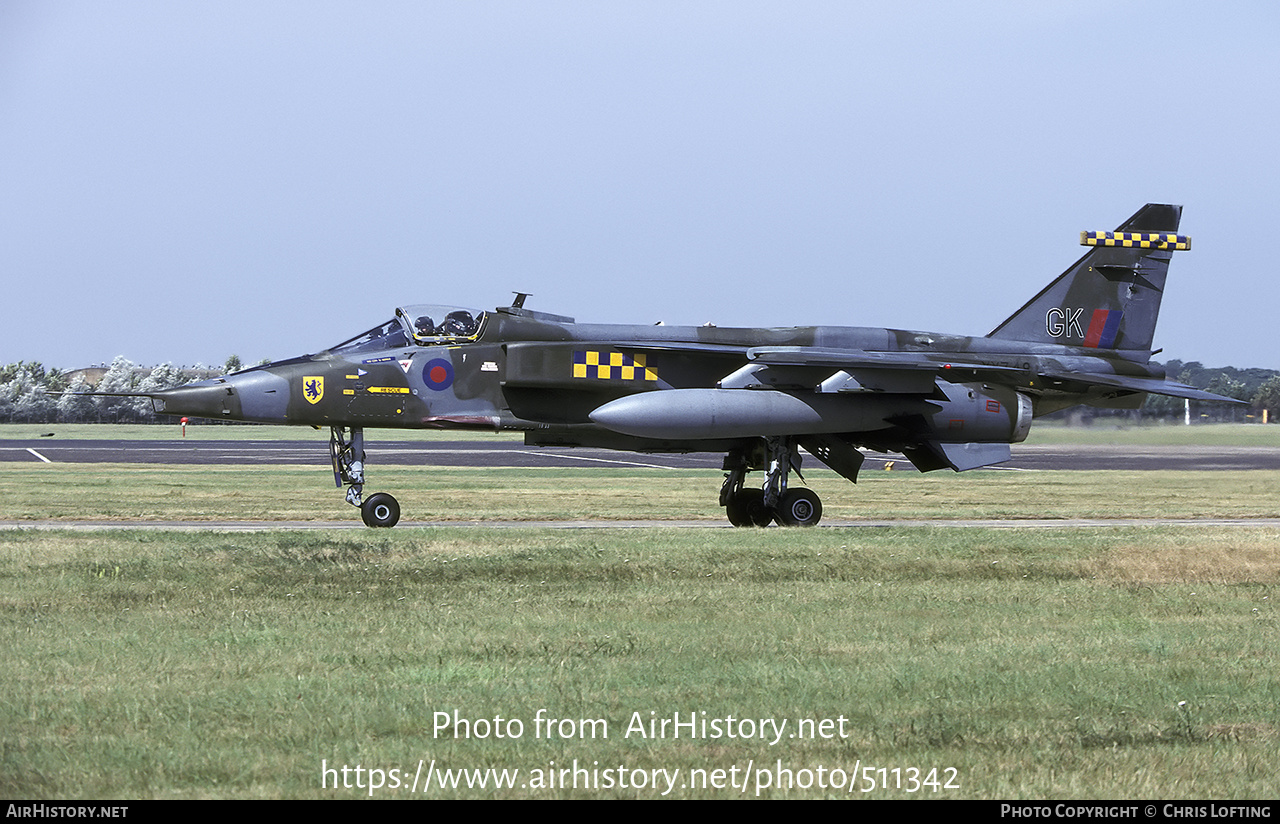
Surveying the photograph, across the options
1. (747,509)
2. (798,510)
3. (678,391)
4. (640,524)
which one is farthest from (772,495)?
(678,391)

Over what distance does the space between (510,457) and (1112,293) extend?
1170 inches

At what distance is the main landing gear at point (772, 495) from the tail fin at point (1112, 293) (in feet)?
15.8

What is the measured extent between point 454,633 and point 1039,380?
13033mm

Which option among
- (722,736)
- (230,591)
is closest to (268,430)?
(230,591)

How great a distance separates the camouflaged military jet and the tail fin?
3.27 ft

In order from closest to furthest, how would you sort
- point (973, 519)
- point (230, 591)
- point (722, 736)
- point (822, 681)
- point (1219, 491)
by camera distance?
point (722, 736)
point (822, 681)
point (230, 591)
point (973, 519)
point (1219, 491)

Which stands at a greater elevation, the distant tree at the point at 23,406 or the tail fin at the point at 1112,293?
the tail fin at the point at 1112,293

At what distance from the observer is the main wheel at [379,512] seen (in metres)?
18.0

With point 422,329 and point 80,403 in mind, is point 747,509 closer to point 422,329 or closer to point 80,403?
point 422,329

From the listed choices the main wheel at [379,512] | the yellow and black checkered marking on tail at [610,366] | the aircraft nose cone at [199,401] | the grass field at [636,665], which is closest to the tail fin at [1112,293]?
the grass field at [636,665]

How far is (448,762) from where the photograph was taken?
5.92m

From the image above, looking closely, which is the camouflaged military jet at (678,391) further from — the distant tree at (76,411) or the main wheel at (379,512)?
the distant tree at (76,411)

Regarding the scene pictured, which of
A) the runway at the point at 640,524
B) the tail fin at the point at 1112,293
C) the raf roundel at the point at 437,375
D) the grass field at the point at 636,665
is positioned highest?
the tail fin at the point at 1112,293

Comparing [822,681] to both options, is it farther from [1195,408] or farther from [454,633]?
[1195,408]
